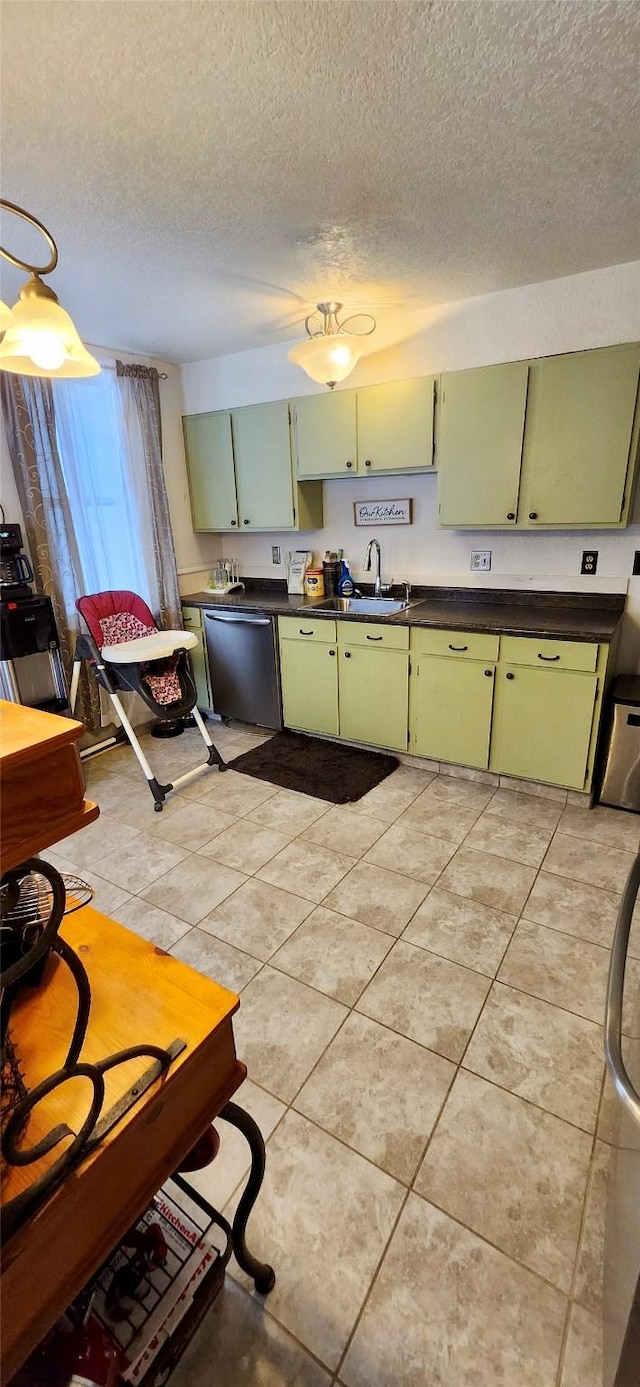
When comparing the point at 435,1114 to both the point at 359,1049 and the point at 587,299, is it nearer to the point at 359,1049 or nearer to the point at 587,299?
the point at 359,1049

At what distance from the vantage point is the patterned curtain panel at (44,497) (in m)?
2.95

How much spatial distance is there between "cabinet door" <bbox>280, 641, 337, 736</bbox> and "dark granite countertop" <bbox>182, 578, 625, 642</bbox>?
23 centimetres

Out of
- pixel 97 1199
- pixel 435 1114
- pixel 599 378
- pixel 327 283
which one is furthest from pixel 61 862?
pixel 599 378

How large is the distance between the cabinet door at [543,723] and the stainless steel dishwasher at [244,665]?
1.45 m

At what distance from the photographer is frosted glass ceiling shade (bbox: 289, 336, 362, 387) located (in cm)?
239

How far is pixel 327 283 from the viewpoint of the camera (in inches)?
102

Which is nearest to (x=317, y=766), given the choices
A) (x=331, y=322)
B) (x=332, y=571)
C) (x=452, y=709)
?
(x=452, y=709)

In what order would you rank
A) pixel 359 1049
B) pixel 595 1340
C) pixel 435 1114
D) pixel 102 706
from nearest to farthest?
pixel 595 1340, pixel 435 1114, pixel 359 1049, pixel 102 706

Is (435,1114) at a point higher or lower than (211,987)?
lower

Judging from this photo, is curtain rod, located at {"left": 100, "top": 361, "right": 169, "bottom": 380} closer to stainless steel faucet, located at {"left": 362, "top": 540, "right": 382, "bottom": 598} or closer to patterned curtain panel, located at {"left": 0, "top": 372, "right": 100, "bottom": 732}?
patterned curtain panel, located at {"left": 0, "top": 372, "right": 100, "bottom": 732}

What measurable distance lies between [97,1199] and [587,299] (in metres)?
3.43

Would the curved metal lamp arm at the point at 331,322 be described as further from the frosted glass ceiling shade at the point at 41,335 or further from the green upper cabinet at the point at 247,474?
the frosted glass ceiling shade at the point at 41,335

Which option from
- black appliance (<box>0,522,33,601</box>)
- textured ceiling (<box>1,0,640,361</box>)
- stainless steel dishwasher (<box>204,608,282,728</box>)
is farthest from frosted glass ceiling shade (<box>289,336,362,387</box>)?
black appliance (<box>0,522,33,601</box>)

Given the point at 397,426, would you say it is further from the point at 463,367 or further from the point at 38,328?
the point at 38,328
